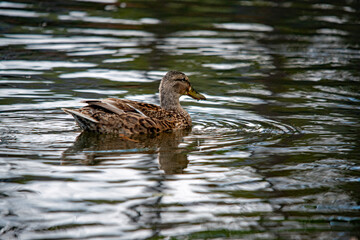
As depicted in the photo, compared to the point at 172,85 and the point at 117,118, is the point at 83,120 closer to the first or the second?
the point at 117,118

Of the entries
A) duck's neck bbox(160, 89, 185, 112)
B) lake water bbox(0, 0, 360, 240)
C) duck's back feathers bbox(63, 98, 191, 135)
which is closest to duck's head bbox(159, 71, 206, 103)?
duck's neck bbox(160, 89, 185, 112)

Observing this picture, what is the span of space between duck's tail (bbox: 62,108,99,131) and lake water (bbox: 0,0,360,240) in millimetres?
241

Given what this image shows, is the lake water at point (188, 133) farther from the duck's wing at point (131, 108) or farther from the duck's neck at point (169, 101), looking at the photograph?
the duck's neck at point (169, 101)

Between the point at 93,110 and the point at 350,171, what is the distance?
11.8 ft

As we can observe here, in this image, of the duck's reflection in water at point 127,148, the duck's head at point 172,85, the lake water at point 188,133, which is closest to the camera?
the lake water at point 188,133

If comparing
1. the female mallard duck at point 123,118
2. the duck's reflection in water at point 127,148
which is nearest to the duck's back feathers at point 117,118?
the female mallard duck at point 123,118

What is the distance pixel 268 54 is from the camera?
14.6m

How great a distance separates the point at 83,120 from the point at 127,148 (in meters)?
1.04

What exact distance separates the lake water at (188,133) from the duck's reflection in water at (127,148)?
28 mm

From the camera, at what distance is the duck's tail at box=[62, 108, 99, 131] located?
8.30 m

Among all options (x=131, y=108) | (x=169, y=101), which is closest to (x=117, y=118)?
(x=131, y=108)

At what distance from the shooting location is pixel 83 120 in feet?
27.7

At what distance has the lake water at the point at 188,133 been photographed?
5445mm

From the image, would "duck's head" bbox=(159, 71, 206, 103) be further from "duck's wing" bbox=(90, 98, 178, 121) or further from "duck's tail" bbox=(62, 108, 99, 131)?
"duck's tail" bbox=(62, 108, 99, 131)
